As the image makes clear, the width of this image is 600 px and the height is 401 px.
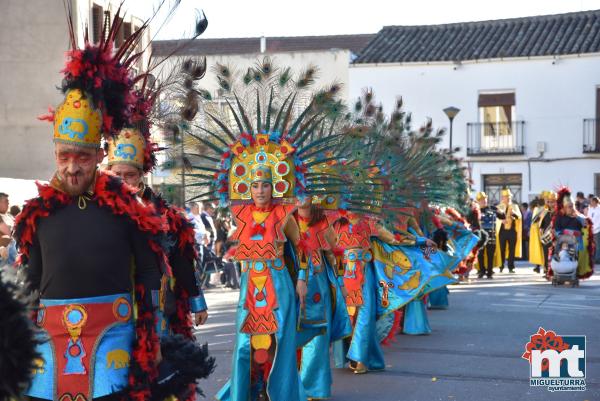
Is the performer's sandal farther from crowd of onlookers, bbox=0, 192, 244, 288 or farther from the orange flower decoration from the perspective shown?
crowd of onlookers, bbox=0, 192, 244, 288

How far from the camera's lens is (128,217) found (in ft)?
17.1

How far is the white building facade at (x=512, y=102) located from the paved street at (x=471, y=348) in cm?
1819

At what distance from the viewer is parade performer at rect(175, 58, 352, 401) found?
793cm

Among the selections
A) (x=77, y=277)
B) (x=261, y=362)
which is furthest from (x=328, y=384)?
(x=77, y=277)

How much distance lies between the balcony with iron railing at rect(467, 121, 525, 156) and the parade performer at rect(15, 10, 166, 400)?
3429 centimetres

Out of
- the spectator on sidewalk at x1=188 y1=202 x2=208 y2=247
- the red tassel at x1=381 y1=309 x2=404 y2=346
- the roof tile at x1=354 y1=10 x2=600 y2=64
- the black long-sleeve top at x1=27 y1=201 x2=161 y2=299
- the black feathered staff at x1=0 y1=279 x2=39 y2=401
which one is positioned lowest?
the red tassel at x1=381 y1=309 x2=404 y2=346

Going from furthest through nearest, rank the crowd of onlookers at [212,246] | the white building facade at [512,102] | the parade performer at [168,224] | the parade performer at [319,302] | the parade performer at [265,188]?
the white building facade at [512,102], the crowd of onlookers at [212,246], the parade performer at [319,302], the parade performer at [265,188], the parade performer at [168,224]

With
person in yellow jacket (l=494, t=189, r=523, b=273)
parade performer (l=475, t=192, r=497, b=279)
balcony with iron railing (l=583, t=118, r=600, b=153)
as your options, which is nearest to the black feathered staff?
parade performer (l=475, t=192, r=497, b=279)

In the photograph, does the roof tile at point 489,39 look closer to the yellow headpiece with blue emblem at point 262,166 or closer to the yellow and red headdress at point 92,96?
the yellow headpiece with blue emblem at point 262,166

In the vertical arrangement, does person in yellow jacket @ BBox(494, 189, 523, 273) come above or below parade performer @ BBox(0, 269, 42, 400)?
Result: above

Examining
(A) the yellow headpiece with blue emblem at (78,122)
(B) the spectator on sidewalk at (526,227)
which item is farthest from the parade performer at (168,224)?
(B) the spectator on sidewalk at (526,227)

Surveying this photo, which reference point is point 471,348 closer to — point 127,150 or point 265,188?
point 265,188

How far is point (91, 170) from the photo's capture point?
5195mm

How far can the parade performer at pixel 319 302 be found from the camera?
8.83 m
